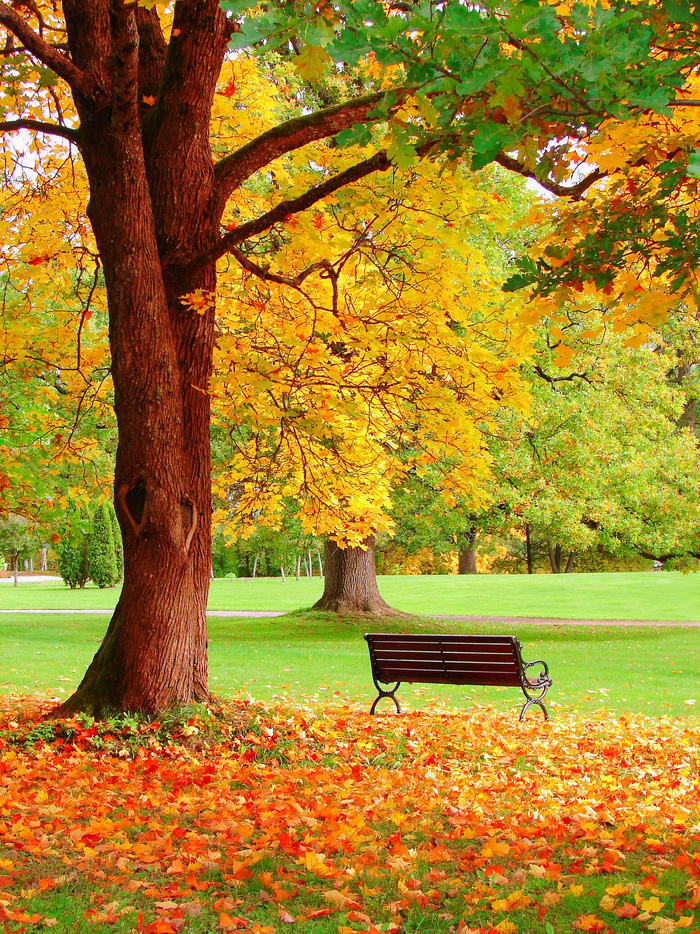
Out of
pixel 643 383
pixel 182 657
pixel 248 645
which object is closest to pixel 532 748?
pixel 182 657

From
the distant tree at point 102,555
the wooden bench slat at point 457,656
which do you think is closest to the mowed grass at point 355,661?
the wooden bench slat at point 457,656

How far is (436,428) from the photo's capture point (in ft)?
25.1

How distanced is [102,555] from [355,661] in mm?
29116

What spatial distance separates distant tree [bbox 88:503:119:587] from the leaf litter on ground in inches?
1318

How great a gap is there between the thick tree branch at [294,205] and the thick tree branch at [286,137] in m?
0.32

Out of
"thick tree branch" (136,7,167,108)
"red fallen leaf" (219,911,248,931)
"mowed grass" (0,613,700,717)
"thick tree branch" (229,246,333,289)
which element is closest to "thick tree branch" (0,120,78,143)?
"thick tree branch" (136,7,167,108)

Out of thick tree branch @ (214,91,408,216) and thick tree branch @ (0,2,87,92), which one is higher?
thick tree branch @ (0,2,87,92)

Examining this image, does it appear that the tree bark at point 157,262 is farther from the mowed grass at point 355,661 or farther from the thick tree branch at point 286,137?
the mowed grass at point 355,661

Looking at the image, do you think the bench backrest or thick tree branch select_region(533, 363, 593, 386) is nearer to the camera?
the bench backrest

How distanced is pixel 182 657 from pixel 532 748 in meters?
2.93

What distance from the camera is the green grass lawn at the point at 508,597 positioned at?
23.5 meters

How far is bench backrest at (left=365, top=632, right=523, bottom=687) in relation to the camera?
7543 mm

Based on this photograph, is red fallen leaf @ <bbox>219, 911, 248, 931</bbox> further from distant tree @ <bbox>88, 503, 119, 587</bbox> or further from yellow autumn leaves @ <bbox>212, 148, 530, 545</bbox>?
distant tree @ <bbox>88, 503, 119, 587</bbox>

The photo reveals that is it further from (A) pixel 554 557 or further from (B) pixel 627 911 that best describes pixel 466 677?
(A) pixel 554 557
